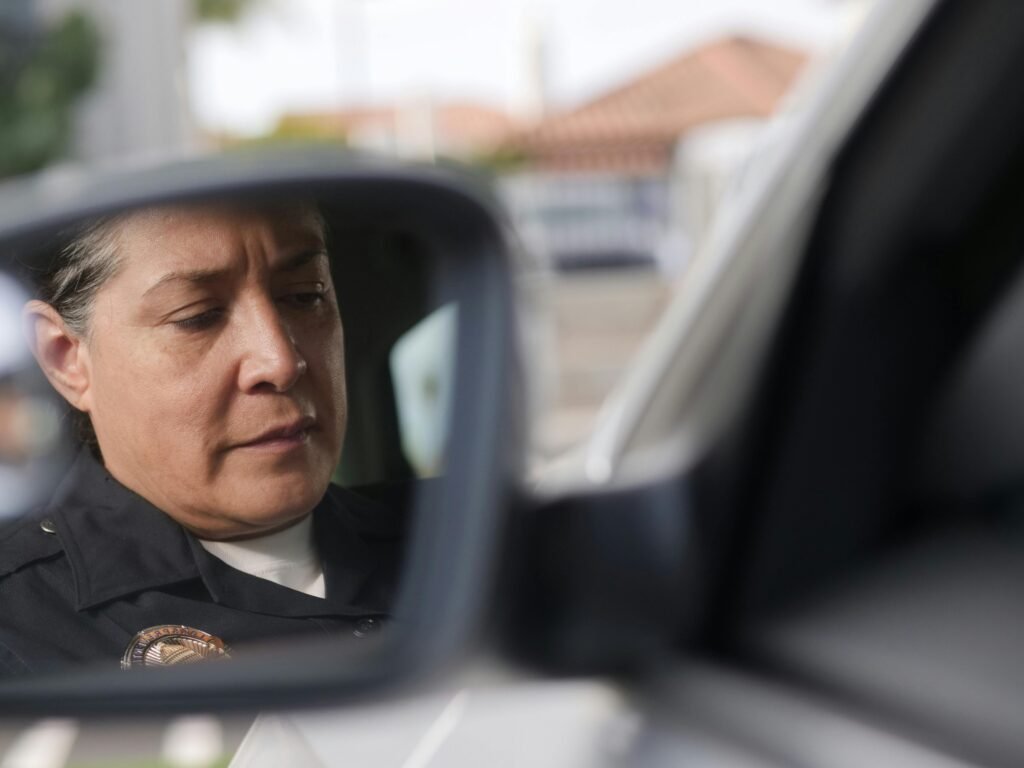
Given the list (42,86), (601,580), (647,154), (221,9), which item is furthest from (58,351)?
(647,154)

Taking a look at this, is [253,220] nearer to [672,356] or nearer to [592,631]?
[592,631]

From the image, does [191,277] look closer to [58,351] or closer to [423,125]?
[58,351]

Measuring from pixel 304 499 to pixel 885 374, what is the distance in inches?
26.9

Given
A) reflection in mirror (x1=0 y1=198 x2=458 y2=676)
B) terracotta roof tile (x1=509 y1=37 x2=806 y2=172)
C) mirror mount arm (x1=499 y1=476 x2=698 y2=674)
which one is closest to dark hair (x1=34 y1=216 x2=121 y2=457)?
reflection in mirror (x1=0 y1=198 x2=458 y2=676)

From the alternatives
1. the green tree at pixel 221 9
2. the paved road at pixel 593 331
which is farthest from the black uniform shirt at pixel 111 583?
the green tree at pixel 221 9

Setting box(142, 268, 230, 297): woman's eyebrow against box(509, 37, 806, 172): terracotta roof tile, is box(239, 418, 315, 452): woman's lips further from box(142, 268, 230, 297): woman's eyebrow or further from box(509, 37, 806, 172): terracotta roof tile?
box(509, 37, 806, 172): terracotta roof tile

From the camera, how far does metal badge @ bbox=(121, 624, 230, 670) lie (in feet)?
3.88

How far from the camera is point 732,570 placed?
62.1 inches

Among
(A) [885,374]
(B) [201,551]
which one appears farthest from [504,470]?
(A) [885,374]

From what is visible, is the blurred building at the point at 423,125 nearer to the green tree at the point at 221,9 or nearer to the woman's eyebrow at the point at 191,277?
the green tree at the point at 221,9

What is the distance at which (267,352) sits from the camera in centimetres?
116

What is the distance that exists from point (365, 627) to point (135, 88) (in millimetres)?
21443

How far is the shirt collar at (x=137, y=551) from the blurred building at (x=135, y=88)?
19.3 metres

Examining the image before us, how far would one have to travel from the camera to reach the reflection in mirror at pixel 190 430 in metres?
1.16
